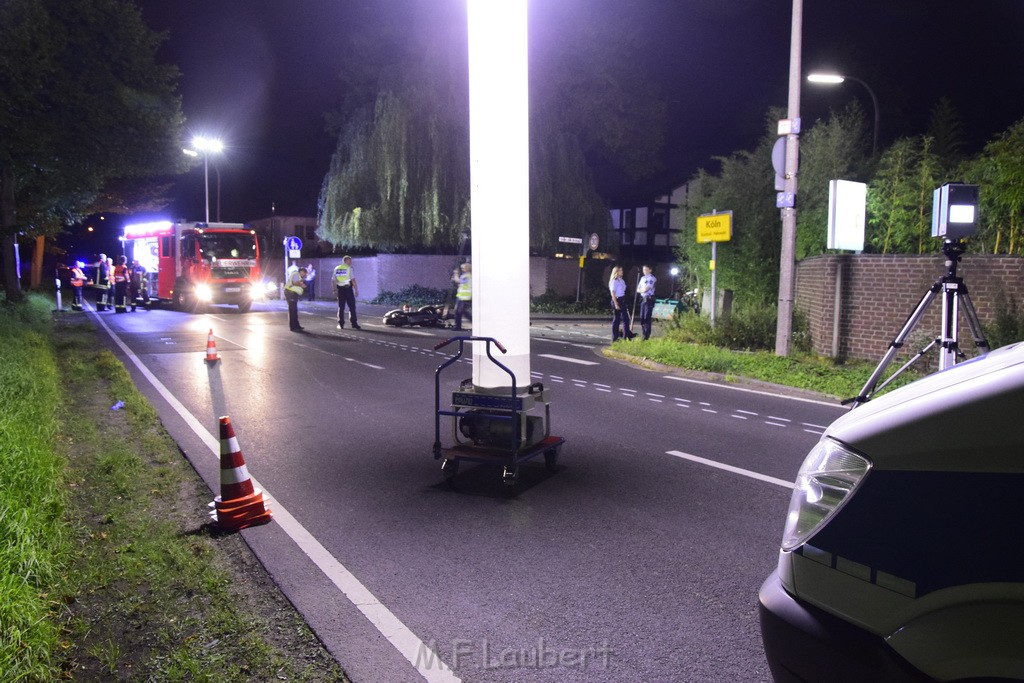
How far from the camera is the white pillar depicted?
251 inches

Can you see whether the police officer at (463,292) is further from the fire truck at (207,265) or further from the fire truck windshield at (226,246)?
the fire truck windshield at (226,246)

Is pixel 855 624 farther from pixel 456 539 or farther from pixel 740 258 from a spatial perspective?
pixel 740 258

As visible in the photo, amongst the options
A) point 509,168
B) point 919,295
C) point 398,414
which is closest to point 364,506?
point 509,168

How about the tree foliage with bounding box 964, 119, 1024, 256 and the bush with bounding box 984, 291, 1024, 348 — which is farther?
the tree foliage with bounding box 964, 119, 1024, 256

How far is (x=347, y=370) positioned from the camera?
13.2 metres

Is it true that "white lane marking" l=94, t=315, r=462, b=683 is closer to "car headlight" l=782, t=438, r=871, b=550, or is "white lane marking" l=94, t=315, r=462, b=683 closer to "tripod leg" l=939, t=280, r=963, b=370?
"car headlight" l=782, t=438, r=871, b=550

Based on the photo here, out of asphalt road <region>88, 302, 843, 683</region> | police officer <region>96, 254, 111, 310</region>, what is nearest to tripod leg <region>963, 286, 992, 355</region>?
asphalt road <region>88, 302, 843, 683</region>

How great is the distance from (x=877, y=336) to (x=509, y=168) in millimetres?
9430

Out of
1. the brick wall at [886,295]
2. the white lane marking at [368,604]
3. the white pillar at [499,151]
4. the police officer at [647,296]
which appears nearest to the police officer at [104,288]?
the police officer at [647,296]

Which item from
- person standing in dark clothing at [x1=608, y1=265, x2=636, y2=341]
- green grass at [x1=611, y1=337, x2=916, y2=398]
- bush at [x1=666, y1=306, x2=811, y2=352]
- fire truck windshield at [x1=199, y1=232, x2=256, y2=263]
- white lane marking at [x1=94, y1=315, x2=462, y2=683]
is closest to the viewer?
white lane marking at [x1=94, y1=315, x2=462, y2=683]

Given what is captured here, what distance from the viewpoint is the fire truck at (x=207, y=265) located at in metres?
27.4

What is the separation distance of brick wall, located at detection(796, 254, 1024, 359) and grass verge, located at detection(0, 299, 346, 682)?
10.6m

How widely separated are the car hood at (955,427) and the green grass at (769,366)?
8.89m

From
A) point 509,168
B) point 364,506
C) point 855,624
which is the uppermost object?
point 509,168
